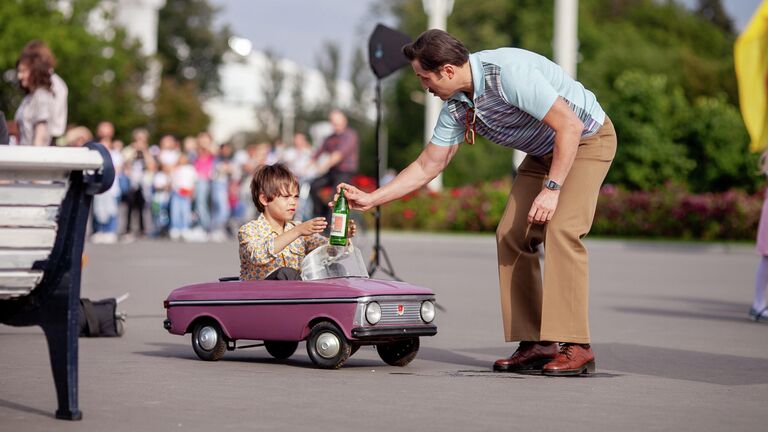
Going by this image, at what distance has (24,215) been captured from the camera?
5.69 m

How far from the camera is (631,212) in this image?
35.7 meters

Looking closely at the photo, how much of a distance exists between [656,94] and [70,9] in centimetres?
2659

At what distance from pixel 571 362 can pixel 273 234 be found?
1877 millimetres

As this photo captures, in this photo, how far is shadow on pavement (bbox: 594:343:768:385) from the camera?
7992mm

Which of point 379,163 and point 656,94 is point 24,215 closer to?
point 379,163

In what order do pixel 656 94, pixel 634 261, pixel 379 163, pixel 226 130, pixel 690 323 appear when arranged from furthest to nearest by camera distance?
pixel 226 130 → pixel 656 94 → pixel 634 261 → pixel 379 163 → pixel 690 323

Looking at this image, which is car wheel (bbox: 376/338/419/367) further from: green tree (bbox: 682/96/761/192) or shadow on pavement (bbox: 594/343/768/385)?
green tree (bbox: 682/96/761/192)

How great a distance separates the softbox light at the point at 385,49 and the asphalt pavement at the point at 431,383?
2307 mm

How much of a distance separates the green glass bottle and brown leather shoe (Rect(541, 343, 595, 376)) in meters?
1.30

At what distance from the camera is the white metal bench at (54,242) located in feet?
18.5

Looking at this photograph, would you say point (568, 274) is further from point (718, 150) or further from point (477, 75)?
point (718, 150)

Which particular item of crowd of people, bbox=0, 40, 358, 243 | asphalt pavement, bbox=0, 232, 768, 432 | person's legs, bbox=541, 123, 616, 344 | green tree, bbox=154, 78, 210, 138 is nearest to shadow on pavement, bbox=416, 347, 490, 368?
asphalt pavement, bbox=0, 232, 768, 432

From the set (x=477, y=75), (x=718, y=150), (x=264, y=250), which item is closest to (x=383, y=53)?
(x=264, y=250)

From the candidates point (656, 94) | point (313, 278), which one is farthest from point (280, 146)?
point (313, 278)
